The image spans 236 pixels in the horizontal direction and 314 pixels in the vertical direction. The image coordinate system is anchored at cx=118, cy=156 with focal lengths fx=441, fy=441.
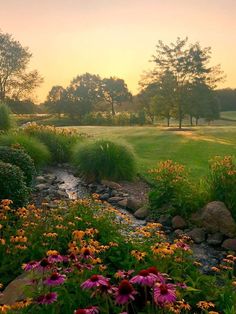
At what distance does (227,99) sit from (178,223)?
96.4 m

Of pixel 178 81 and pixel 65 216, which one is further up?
pixel 178 81

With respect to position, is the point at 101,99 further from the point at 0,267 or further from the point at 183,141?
the point at 0,267

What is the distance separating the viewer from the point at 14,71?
2549 inches

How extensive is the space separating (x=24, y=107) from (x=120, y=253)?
61.4m

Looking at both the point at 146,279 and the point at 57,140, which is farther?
the point at 57,140

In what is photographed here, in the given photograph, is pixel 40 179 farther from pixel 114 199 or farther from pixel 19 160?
pixel 114 199

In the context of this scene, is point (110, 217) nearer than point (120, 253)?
No

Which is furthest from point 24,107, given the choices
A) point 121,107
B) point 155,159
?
→ point 155,159

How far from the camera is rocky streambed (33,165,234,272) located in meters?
10.2

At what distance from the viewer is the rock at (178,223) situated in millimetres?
11414

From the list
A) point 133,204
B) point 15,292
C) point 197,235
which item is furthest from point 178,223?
point 15,292

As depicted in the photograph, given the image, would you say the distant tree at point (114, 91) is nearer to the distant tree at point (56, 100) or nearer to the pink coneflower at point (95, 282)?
the distant tree at point (56, 100)

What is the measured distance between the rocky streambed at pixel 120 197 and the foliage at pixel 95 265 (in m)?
0.92

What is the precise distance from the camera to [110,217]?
8797 mm
